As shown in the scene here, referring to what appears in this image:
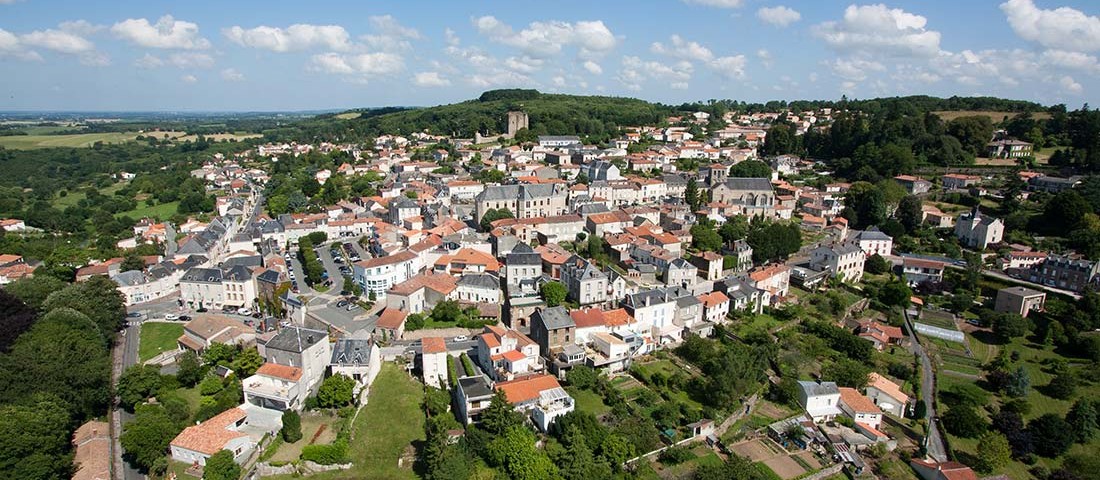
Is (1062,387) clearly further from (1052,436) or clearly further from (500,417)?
(500,417)

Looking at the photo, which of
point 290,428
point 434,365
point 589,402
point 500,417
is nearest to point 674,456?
point 589,402

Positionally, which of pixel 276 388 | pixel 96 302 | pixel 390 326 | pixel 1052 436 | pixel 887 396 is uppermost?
pixel 96 302

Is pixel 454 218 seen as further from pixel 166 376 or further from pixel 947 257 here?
pixel 947 257

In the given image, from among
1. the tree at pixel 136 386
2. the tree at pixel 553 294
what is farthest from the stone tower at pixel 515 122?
the tree at pixel 136 386

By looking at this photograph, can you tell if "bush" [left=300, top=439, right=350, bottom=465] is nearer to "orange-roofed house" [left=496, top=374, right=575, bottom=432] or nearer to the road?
"orange-roofed house" [left=496, top=374, right=575, bottom=432]

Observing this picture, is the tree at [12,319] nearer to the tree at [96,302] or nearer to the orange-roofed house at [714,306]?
Answer: the tree at [96,302]

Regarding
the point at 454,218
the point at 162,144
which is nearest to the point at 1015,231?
the point at 454,218

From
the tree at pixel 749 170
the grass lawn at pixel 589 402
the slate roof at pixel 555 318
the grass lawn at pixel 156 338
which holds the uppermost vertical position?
the tree at pixel 749 170
